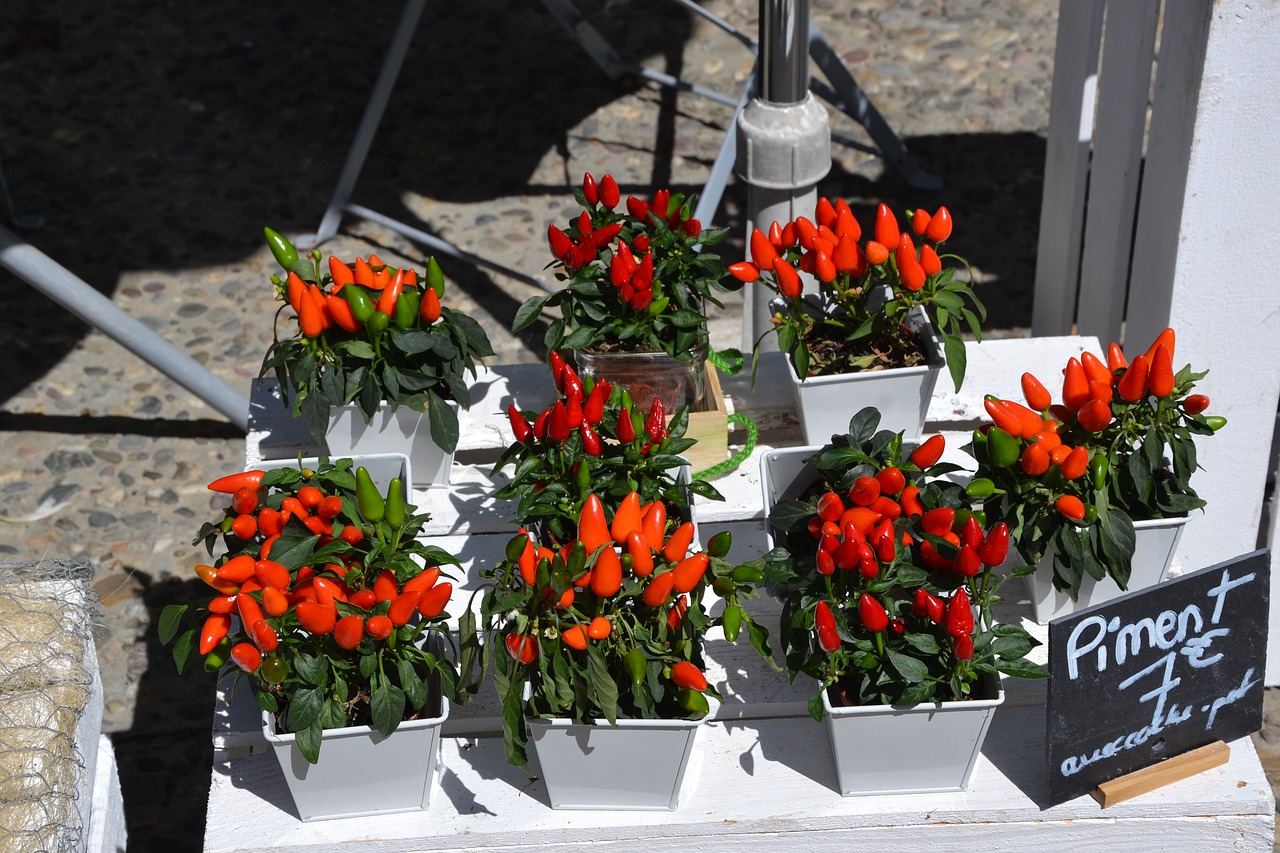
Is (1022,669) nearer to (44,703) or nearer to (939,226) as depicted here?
(939,226)

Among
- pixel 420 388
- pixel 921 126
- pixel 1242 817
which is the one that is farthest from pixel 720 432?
pixel 921 126

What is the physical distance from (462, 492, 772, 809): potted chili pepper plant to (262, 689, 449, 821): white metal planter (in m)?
0.09

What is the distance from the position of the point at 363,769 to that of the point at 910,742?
→ 0.53 metres

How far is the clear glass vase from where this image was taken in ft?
5.31

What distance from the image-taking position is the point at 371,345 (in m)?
1.58

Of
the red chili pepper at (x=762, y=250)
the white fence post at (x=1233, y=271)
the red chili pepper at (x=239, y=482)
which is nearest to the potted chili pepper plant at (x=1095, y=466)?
the red chili pepper at (x=762, y=250)

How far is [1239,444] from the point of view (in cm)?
207

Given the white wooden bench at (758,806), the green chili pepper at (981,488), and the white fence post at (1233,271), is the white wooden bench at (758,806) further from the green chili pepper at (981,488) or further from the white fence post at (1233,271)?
the white fence post at (1233,271)

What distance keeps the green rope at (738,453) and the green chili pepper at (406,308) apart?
0.40m

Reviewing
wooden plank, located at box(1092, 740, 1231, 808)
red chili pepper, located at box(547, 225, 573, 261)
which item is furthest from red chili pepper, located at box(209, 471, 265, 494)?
wooden plank, located at box(1092, 740, 1231, 808)

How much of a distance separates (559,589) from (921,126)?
3523 millimetres

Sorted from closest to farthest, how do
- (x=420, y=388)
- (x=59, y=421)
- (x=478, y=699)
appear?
(x=478, y=699) < (x=420, y=388) < (x=59, y=421)

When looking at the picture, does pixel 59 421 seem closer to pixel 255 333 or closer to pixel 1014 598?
pixel 255 333

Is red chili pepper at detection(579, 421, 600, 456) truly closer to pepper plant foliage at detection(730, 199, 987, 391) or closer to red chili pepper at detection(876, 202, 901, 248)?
pepper plant foliage at detection(730, 199, 987, 391)
